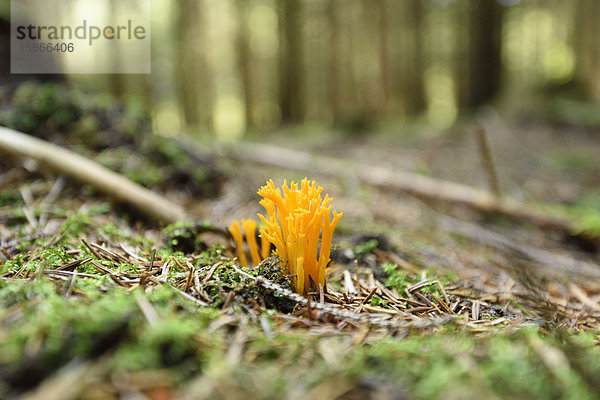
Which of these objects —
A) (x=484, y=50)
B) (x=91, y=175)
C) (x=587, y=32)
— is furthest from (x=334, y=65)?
(x=91, y=175)

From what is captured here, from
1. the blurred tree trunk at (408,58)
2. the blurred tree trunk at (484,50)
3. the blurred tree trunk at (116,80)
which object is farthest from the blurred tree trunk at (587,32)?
the blurred tree trunk at (116,80)

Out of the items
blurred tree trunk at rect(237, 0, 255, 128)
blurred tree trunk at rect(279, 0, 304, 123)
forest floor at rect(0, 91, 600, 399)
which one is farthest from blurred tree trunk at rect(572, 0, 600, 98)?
forest floor at rect(0, 91, 600, 399)

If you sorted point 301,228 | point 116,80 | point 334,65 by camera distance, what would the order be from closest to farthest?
1. point 301,228
2. point 334,65
3. point 116,80

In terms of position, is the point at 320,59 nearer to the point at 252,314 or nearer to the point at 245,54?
the point at 245,54

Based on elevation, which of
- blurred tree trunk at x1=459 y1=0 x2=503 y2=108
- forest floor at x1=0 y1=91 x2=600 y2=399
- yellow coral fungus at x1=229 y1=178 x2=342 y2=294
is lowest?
→ forest floor at x1=0 y1=91 x2=600 y2=399

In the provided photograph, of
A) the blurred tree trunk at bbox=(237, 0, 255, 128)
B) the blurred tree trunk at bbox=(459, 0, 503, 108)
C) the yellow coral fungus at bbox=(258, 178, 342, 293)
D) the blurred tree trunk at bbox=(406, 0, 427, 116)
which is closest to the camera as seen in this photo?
the yellow coral fungus at bbox=(258, 178, 342, 293)

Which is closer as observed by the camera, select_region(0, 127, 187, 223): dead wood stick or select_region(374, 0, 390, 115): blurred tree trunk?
select_region(0, 127, 187, 223): dead wood stick

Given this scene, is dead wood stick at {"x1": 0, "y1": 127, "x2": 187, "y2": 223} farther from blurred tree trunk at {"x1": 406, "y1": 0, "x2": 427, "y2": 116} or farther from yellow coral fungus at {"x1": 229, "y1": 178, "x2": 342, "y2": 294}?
blurred tree trunk at {"x1": 406, "y1": 0, "x2": 427, "y2": 116}

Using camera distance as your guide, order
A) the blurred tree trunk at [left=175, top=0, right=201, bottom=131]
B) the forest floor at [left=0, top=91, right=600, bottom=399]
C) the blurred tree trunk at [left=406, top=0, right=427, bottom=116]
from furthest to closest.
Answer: the blurred tree trunk at [left=406, top=0, right=427, bottom=116], the blurred tree trunk at [left=175, top=0, right=201, bottom=131], the forest floor at [left=0, top=91, right=600, bottom=399]
